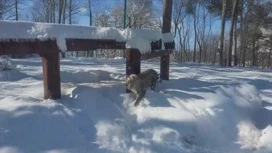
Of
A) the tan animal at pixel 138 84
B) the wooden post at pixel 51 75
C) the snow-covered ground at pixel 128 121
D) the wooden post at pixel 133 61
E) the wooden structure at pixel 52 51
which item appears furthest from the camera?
the wooden post at pixel 133 61

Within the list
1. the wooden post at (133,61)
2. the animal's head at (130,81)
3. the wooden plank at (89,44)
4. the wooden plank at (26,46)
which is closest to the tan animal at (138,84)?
the animal's head at (130,81)

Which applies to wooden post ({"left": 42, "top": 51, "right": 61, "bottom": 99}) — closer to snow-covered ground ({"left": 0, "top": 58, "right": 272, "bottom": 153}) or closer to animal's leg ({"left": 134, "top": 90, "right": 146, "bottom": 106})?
snow-covered ground ({"left": 0, "top": 58, "right": 272, "bottom": 153})

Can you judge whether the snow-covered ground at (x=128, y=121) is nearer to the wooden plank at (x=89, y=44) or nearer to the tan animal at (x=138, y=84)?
the tan animal at (x=138, y=84)

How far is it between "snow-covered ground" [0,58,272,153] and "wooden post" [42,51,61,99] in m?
0.15

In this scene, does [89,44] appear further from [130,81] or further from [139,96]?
[139,96]

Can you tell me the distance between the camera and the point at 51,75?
18.5 feet

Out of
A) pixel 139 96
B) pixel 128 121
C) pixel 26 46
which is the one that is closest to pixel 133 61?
pixel 139 96

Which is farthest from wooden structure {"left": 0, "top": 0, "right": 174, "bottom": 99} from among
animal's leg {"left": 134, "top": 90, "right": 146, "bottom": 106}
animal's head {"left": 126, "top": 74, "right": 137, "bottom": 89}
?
animal's leg {"left": 134, "top": 90, "right": 146, "bottom": 106}

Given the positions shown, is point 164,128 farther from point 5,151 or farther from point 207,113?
point 5,151

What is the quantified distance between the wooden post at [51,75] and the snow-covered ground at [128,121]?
150 millimetres

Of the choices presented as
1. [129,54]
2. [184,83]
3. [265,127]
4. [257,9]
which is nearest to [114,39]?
[129,54]

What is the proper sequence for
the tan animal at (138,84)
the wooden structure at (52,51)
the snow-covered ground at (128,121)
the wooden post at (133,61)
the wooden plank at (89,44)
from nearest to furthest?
the snow-covered ground at (128,121), the wooden structure at (52,51), the wooden plank at (89,44), the tan animal at (138,84), the wooden post at (133,61)

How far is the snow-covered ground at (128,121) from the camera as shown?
4.59m

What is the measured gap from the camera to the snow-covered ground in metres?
4.59
